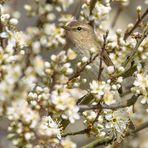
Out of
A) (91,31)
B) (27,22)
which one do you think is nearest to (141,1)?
(27,22)

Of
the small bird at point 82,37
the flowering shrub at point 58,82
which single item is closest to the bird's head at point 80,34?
the small bird at point 82,37

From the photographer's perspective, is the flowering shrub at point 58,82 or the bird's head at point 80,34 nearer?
the flowering shrub at point 58,82

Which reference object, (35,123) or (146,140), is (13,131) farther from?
(146,140)

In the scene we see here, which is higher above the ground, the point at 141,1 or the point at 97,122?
the point at 141,1

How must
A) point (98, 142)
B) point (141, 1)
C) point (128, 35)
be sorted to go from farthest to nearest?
1. point (141, 1)
2. point (128, 35)
3. point (98, 142)

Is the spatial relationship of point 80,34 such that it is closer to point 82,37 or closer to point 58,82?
point 82,37

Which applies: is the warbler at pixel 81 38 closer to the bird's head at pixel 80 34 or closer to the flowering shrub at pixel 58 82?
the bird's head at pixel 80 34

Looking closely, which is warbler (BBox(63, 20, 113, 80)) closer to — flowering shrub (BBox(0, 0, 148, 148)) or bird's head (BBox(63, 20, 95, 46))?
bird's head (BBox(63, 20, 95, 46))

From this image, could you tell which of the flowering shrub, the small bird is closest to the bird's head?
the small bird
